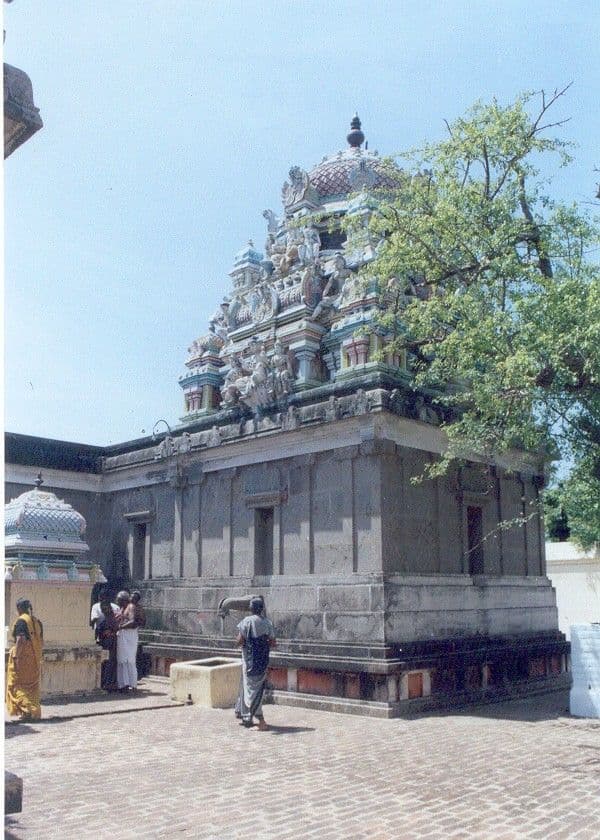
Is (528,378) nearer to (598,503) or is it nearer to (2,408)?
(598,503)

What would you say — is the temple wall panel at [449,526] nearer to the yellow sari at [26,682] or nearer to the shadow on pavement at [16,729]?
the yellow sari at [26,682]

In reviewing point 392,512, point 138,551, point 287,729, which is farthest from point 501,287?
point 138,551

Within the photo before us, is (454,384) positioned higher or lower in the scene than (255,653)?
higher

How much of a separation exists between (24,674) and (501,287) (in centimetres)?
962

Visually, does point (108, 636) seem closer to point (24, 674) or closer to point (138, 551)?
point (138, 551)

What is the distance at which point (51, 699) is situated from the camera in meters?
14.1

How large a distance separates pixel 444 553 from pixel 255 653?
4.82 meters

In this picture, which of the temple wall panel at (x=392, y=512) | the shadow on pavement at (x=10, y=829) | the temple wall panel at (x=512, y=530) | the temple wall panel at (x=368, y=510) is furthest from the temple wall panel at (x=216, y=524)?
the shadow on pavement at (x=10, y=829)

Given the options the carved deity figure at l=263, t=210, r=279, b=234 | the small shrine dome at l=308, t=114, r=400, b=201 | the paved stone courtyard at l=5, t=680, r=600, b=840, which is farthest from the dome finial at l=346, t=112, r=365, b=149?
the paved stone courtyard at l=5, t=680, r=600, b=840

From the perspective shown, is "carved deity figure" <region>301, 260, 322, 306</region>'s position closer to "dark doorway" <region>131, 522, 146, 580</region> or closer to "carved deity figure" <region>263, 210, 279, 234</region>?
"carved deity figure" <region>263, 210, 279, 234</region>

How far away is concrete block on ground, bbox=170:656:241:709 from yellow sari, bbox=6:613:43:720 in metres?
2.71

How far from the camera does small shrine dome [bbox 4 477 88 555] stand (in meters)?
14.8

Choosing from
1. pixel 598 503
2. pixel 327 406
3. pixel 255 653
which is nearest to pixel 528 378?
pixel 598 503

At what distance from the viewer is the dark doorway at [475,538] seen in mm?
15945
